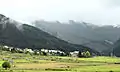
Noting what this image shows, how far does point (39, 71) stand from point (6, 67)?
29.9 meters

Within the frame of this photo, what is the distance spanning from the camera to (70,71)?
14438 cm

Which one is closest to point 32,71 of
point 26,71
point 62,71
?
point 26,71

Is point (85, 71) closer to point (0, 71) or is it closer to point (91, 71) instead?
point (91, 71)

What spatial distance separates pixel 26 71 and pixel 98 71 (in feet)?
102

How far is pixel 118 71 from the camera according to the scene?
142000 millimetres

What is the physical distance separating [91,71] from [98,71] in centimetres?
297

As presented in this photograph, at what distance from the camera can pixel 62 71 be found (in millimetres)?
147250

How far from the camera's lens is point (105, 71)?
473 feet

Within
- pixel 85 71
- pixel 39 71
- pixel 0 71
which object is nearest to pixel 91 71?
pixel 85 71

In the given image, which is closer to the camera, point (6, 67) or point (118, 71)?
point (118, 71)

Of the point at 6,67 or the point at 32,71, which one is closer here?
the point at 32,71

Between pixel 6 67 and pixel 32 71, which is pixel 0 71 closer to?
pixel 32 71

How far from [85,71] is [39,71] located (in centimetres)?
1996

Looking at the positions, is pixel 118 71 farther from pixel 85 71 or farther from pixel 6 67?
pixel 6 67
